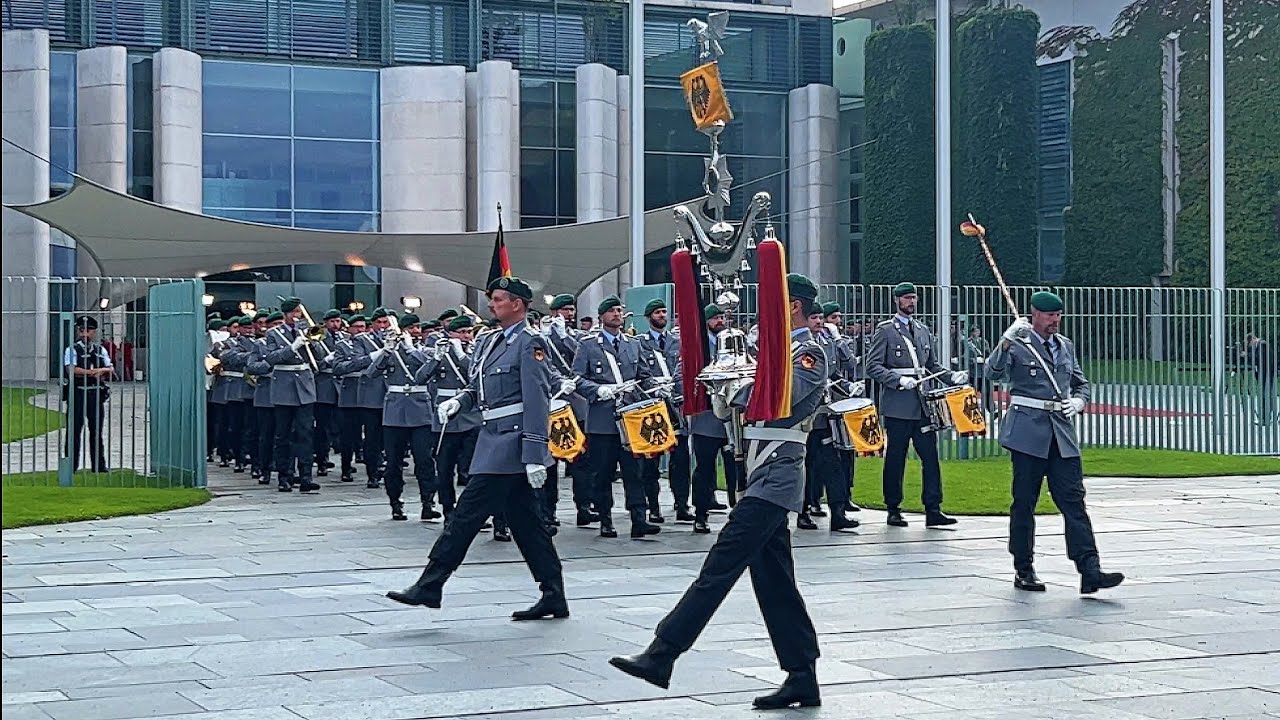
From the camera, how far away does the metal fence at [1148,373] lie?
22250 mm

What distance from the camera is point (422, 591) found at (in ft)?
29.6

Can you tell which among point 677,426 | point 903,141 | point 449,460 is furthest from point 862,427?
point 903,141

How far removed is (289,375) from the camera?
18.2m

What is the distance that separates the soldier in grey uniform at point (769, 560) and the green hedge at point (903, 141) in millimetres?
39864

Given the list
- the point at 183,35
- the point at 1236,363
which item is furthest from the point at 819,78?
the point at 1236,363

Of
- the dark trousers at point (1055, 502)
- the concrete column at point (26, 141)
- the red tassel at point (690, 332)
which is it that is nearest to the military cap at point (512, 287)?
the red tassel at point (690, 332)

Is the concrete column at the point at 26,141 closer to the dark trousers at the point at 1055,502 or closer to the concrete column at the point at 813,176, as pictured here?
the concrete column at the point at 813,176

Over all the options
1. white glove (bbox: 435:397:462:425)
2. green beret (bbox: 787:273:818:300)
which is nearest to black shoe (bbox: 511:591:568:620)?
white glove (bbox: 435:397:462:425)

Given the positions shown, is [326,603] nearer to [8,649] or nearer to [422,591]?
[422,591]

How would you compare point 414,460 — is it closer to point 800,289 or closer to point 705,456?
point 705,456

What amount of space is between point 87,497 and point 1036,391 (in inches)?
402

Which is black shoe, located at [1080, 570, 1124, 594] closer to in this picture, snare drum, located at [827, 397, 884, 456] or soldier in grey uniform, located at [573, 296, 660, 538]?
snare drum, located at [827, 397, 884, 456]

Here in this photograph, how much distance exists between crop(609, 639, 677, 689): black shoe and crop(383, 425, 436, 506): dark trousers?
8091mm

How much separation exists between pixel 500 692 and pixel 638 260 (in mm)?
13452
